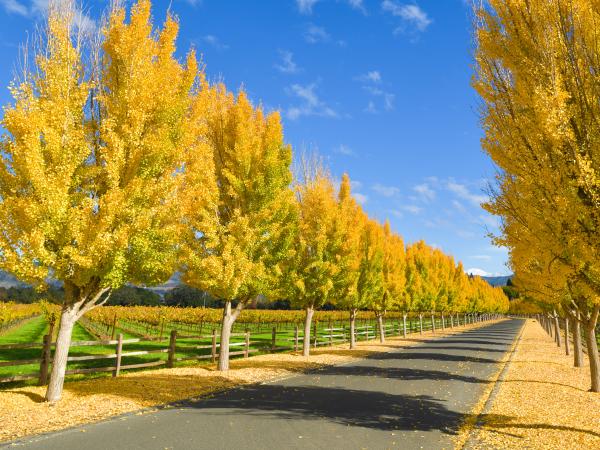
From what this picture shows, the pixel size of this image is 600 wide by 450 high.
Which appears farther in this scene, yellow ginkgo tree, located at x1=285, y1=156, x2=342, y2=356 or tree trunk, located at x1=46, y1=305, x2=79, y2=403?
yellow ginkgo tree, located at x1=285, y1=156, x2=342, y2=356

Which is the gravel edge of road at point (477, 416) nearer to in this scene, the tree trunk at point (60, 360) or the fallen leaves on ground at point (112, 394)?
the fallen leaves on ground at point (112, 394)

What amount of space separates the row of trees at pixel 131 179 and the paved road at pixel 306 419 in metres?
3.26

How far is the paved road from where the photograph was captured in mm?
7051

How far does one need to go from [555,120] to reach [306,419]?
7257mm

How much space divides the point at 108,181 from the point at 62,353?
412 cm

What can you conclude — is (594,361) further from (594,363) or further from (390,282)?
(390,282)

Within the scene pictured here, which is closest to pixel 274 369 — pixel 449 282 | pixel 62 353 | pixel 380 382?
pixel 380 382

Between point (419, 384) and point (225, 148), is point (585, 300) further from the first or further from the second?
point (225, 148)

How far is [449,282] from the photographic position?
51875mm

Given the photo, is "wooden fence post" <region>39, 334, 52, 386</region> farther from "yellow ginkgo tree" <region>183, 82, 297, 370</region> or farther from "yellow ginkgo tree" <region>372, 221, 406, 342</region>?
"yellow ginkgo tree" <region>372, 221, 406, 342</region>

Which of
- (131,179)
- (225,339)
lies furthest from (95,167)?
(225,339)

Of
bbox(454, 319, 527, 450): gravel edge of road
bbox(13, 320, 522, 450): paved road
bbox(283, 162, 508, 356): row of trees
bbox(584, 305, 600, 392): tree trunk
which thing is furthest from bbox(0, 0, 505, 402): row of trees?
bbox(584, 305, 600, 392): tree trunk

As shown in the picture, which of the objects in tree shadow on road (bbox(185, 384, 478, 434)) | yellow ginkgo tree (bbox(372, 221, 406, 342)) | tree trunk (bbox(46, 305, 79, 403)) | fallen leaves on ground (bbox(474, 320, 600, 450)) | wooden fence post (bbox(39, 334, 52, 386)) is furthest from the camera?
yellow ginkgo tree (bbox(372, 221, 406, 342))

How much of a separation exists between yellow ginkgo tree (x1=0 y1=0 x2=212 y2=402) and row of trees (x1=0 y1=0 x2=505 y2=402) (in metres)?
0.03
